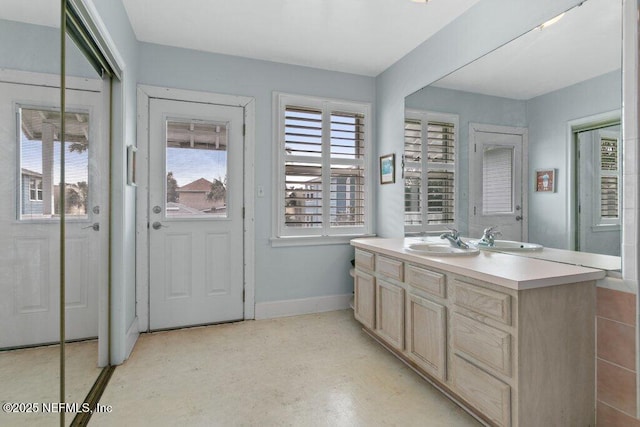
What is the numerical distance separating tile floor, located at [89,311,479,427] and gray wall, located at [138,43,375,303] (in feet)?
1.96

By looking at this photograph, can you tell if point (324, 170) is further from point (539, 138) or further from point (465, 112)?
point (539, 138)

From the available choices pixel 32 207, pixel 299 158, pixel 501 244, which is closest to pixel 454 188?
pixel 501 244

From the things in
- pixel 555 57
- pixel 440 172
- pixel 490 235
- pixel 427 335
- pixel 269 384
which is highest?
pixel 555 57

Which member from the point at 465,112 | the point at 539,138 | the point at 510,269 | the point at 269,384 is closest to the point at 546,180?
the point at 539,138

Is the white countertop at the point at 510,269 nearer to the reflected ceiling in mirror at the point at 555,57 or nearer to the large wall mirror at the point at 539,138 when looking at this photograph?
the large wall mirror at the point at 539,138

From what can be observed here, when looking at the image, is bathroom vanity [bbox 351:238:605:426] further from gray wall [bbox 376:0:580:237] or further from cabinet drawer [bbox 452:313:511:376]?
gray wall [bbox 376:0:580:237]

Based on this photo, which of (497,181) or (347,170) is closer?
(497,181)

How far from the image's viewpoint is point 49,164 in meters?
1.33

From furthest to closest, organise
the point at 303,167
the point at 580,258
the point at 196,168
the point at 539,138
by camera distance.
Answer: the point at 303,167, the point at 196,168, the point at 539,138, the point at 580,258

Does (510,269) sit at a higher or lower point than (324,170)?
lower

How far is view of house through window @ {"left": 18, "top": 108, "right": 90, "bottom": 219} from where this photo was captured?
1134mm

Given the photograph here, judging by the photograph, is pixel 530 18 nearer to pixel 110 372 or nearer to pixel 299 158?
pixel 299 158

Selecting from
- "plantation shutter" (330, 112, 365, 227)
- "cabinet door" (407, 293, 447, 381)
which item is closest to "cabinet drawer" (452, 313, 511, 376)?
"cabinet door" (407, 293, 447, 381)

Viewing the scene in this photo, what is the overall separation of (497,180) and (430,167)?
0.67 metres
